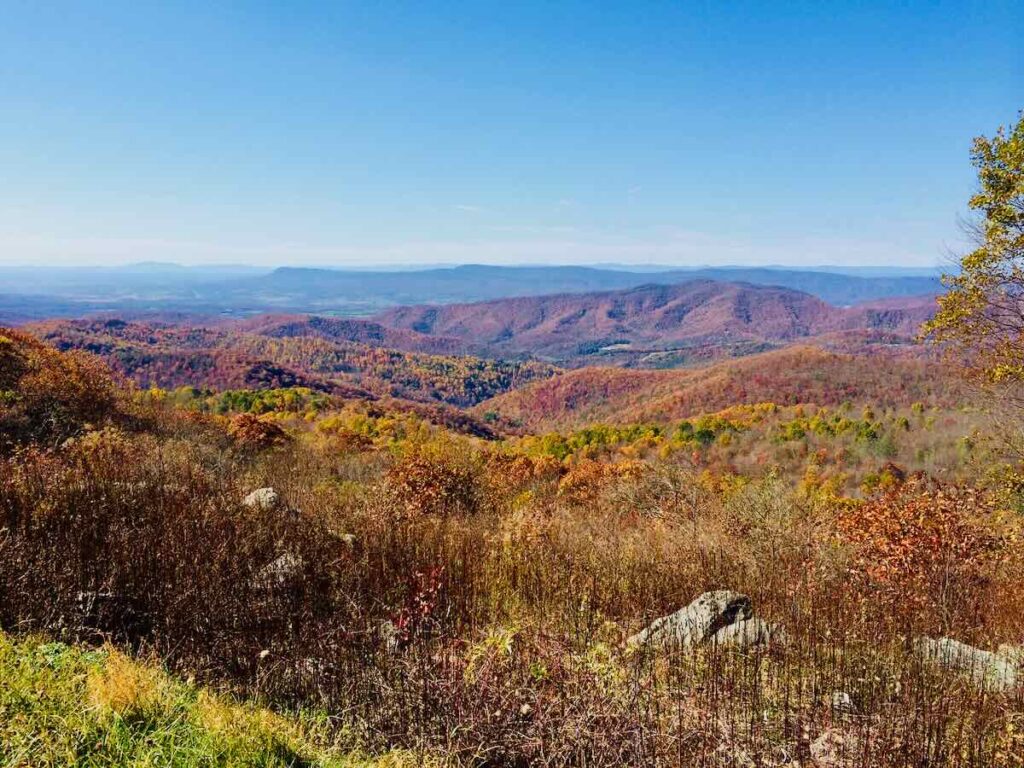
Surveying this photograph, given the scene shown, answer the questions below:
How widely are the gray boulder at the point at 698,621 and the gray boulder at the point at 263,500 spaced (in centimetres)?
537

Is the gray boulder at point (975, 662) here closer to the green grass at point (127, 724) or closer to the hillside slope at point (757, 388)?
the green grass at point (127, 724)

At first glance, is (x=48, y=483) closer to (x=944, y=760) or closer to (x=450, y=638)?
(x=450, y=638)

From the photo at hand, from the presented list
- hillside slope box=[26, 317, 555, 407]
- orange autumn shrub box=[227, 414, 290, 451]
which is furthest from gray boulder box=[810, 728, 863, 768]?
hillside slope box=[26, 317, 555, 407]

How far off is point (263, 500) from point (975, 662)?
8.28 m

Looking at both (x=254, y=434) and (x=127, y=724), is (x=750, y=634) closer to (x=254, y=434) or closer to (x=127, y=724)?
(x=127, y=724)

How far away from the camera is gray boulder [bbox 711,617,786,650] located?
197 inches

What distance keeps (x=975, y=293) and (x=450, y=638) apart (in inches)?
480

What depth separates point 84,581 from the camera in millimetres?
5203

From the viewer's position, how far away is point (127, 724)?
3180 mm

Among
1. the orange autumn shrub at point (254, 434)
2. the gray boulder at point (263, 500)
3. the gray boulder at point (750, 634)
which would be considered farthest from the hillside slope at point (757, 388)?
the gray boulder at point (263, 500)

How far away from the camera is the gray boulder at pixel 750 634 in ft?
16.4

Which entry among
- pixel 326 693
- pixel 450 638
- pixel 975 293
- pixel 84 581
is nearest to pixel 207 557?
pixel 84 581

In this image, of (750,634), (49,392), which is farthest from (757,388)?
(750,634)

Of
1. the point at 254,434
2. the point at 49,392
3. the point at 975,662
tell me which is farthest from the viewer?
the point at 254,434
